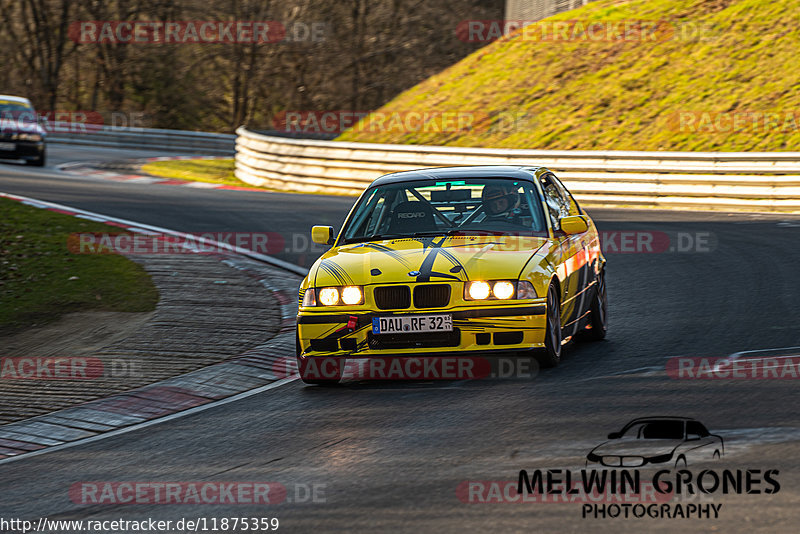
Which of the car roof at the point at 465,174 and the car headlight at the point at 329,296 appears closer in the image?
the car headlight at the point at 329,296

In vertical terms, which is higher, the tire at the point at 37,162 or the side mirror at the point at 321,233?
the tire at the point at 37,162

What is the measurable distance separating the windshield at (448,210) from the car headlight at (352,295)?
0.90 metres

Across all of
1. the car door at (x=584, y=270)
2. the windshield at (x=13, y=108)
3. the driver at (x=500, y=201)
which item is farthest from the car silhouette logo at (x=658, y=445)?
the windshield at (x=13, y=108)

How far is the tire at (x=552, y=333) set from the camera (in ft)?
25.3

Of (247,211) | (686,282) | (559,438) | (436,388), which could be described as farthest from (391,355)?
(247,211)

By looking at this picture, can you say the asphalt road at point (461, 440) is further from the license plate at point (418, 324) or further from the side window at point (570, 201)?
the side window at point (570, 201)

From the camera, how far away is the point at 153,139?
126 ft

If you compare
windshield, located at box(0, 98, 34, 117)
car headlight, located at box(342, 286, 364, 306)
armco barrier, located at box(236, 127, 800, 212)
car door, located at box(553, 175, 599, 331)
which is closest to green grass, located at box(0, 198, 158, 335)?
car headlight, located at box(342, 286, 364, 306)

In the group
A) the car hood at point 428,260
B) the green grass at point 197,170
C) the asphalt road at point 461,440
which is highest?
the green grass at point 197,170

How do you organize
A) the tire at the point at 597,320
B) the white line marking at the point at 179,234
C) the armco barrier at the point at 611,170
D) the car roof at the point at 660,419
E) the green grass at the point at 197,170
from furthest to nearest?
the green grass at the point at 197,170 < the armco barrier at the point at 611,170 < the white line marking at the point at 179,234 < the tire at the point at 597,320 < the car roof at the point at 660,419

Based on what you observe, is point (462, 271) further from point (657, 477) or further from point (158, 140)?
point (158, 140)

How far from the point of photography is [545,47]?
32.5 m

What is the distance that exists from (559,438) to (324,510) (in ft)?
4.96

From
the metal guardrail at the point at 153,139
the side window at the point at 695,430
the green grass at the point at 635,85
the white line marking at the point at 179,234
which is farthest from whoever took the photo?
the metal guardrail at the point at 153,139
